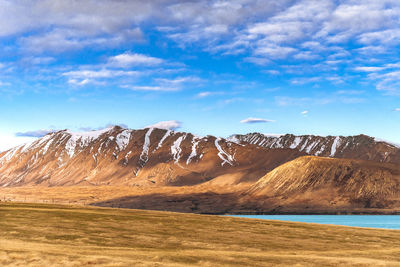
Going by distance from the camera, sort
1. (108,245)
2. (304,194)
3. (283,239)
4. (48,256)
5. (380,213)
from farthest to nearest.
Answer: (304,194) < (380,213) < (283,239) < (108,245) < (48,256)

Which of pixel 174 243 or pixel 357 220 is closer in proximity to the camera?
pixel 174 243

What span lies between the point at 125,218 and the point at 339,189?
16124cm

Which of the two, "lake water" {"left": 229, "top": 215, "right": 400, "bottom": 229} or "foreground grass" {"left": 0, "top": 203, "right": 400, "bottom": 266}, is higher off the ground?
"foreground grass" {"left": 0, "top": 203, "right": 400, "bottom": 266}

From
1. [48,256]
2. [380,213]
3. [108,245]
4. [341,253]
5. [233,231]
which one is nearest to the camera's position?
[48,256]

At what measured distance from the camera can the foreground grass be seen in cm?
2667

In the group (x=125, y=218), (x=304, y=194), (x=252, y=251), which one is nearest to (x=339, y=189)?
(x=304, y=194)

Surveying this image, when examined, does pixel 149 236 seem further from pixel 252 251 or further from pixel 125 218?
pixel 125 218

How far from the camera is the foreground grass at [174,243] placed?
Answer: 26.7m

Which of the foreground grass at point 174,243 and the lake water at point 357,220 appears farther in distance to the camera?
the lake water at point 357,220

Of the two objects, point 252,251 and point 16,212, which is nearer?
point 252,251

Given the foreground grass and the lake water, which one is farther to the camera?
the lake water

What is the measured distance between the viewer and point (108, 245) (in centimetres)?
3250

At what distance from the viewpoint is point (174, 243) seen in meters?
35.7

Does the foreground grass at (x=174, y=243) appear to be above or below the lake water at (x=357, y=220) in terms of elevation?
above
